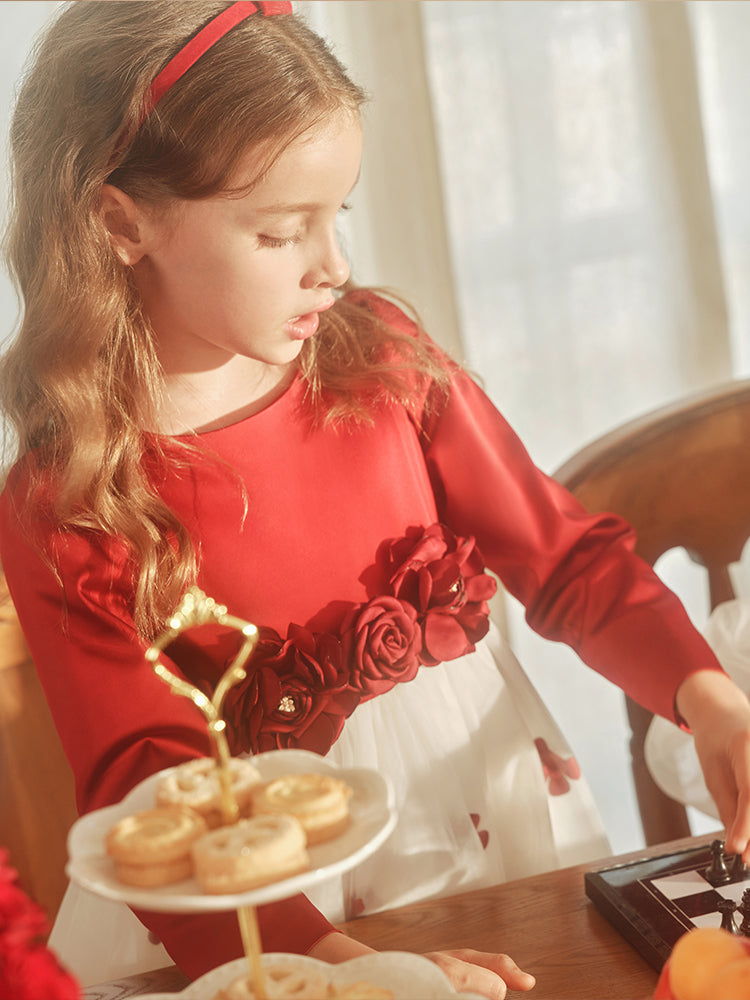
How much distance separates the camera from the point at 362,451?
2.92 ft

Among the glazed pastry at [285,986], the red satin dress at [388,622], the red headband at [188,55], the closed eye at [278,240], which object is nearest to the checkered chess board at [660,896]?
the red satin dress at [388,622]

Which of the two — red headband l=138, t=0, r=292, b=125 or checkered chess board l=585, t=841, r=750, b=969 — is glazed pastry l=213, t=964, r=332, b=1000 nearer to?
checkered chess board l=585, t=841, r=750, b=969

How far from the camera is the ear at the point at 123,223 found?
743 millimetres

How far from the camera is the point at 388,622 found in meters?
0.84

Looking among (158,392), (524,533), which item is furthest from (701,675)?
(158,392)

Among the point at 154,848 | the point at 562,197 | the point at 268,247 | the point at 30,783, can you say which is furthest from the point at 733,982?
the point at 562,197

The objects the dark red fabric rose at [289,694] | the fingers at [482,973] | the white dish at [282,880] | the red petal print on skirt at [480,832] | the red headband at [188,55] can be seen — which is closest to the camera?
the white dish at [282,880]

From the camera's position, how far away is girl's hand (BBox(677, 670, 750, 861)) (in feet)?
2.38

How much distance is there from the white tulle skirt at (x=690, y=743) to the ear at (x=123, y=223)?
739 mm

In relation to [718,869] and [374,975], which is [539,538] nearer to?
[718,869]

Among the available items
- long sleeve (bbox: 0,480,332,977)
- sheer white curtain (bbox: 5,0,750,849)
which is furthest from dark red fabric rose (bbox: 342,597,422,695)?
sheer white curtain (bbox: 5,0,750,849)

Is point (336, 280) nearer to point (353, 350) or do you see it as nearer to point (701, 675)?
point (353, 350)

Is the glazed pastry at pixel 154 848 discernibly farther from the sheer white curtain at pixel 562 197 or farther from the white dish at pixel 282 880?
the sheer white curtain at pixel 562 197

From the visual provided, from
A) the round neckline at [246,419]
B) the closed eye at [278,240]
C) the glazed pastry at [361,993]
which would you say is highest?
the closed eye at [278,240]
